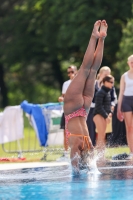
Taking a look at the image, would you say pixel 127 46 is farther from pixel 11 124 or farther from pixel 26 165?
pixel 26 165

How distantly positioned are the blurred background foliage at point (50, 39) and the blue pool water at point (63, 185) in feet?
55.3

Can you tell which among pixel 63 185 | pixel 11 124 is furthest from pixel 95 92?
pixel 63 185

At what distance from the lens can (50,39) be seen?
4294 centimetres

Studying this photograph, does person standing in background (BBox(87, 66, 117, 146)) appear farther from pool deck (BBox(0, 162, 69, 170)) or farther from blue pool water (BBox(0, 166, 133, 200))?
blue pool water (BBox(0, 166, 133, 200))

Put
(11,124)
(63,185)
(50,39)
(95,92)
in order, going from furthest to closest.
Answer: (50,39)
(11,124)
(95,92)
(63,185)

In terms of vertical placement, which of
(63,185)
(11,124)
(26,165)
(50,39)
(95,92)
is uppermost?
(50,39)

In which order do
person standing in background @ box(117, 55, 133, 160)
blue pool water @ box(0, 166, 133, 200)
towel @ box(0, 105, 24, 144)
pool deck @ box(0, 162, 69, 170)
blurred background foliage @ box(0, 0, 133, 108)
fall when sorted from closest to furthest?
1. blue pool water @ box(0, 166, 133, 200)
2. pool deck @ box(0, 162, 69, 170)
3. person standing in background @ box(117, 55, 133, 160)
4. towel @ box(0, 105, 24, 144)
5. blurred background foliage @ box(0, 0, 133, 108)

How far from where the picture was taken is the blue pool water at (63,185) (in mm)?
7348

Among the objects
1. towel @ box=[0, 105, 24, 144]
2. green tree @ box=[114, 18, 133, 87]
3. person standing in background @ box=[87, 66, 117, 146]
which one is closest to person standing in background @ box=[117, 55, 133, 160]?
person standing in background @ box=[87, 66, 117, 146]

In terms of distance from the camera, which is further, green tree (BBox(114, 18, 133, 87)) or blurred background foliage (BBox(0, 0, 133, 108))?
blurred background foliage (BBox(0, 0, 133, 108))

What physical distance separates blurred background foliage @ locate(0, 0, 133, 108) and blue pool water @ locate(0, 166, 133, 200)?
16.9m

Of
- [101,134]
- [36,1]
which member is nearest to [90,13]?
[36,1]

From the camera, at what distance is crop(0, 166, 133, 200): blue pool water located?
289 inches

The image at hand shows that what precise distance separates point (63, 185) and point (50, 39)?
3507cm
